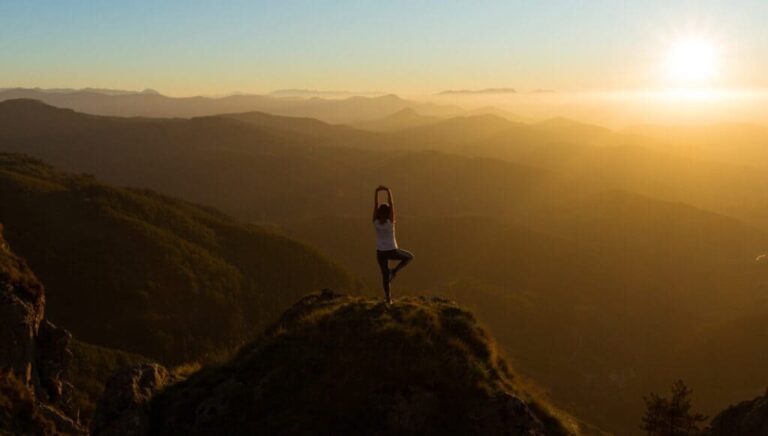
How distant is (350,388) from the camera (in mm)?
14188

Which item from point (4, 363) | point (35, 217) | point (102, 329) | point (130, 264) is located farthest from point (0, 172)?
point (4, 363)

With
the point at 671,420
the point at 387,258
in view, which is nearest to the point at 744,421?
the point at 671,420

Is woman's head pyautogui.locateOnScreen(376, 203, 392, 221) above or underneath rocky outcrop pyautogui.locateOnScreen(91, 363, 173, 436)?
above

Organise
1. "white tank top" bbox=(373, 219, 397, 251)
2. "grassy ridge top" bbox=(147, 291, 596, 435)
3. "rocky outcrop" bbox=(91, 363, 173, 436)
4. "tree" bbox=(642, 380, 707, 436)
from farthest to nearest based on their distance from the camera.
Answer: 1. "tree" bbox=(642, 380, 707, 436)
2. "white tank top" bbox=(373, 219, 397, 251)
3. "rocky outcrop" bbox=(91, 363, 173, 436)
4. "grassy ridge top" bbox=(147, 291, 596, 435)

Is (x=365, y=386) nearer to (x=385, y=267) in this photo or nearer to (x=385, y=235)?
(x=385, y=267)

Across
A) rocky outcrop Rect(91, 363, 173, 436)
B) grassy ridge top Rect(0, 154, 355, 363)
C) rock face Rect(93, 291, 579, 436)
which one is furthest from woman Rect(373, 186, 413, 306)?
grassy ridge top Rect(0, 154, 355, 363)

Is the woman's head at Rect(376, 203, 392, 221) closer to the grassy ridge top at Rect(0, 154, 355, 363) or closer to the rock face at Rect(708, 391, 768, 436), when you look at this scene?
the rock face at Rect(708, 391, 768, 436)

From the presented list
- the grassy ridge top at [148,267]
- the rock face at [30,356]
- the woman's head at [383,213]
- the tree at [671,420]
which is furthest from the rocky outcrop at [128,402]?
the grassy ridge top at [148,267]

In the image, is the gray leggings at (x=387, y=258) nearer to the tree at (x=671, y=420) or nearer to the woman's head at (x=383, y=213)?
the woman's head at (x=383, y=213)

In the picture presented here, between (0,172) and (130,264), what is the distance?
51742mm

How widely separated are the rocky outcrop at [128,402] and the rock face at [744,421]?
25540 mm

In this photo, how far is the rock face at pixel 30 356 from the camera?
26359mm

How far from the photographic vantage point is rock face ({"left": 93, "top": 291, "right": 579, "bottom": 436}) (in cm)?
1370

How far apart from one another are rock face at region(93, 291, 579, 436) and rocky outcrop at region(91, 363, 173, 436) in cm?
3
